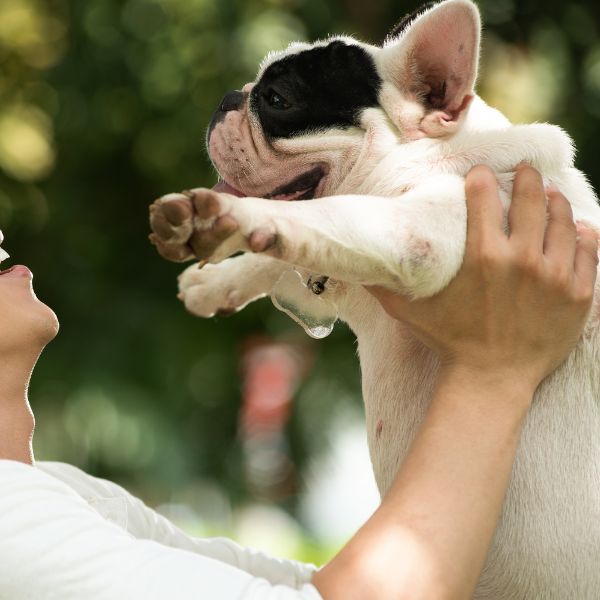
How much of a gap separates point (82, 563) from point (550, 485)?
0.65 m

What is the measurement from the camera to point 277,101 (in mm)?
1648

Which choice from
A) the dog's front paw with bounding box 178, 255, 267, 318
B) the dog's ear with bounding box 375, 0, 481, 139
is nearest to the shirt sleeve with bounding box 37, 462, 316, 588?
the dog's front paw with bounding box 178, 255, 267, 318

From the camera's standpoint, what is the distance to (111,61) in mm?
4777

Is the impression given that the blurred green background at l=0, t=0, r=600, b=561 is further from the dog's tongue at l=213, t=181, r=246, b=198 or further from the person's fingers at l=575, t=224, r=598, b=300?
the person's fingers at l=575, t=224, r=598, b=300

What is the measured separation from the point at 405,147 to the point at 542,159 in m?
0.21

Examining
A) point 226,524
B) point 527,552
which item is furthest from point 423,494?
point 226,524

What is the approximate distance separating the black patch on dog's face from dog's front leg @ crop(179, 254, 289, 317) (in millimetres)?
289

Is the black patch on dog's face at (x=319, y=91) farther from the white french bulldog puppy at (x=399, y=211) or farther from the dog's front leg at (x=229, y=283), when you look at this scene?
the dog's front leg at (x=229, y=283)

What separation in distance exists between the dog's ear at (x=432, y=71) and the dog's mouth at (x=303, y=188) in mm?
148

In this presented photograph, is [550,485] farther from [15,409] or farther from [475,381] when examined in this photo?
[15,409]

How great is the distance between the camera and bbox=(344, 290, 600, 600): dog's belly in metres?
1.40

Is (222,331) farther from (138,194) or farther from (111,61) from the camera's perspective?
(111,61)

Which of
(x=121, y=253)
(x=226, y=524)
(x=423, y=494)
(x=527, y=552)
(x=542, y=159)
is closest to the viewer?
(x=423, y=494)

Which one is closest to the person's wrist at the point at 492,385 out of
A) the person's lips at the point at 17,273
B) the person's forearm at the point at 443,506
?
the person's forearm at the point at 443,506
